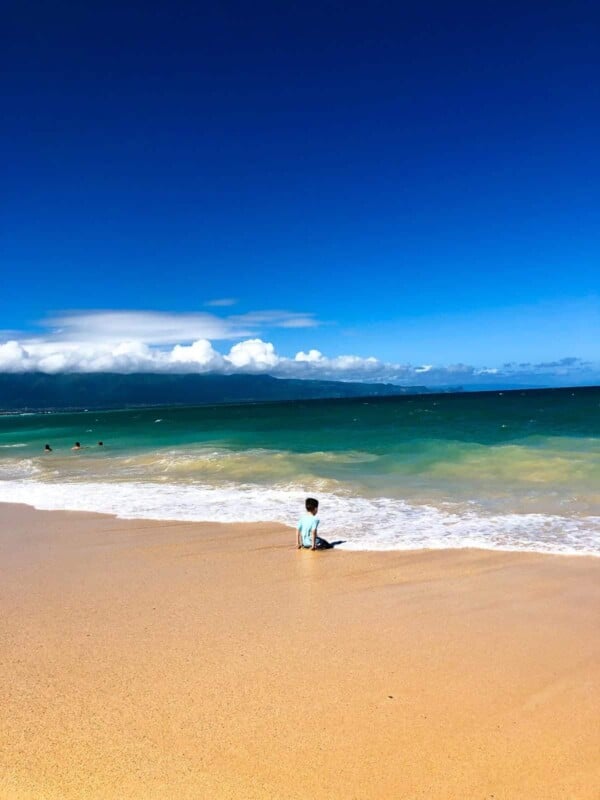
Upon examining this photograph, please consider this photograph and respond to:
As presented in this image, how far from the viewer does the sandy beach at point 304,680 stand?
3688mm

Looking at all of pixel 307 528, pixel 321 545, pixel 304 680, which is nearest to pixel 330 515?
pixel 321 545

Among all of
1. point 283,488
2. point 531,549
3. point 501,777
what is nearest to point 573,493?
point 531,549

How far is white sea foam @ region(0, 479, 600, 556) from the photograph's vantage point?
9922 mm

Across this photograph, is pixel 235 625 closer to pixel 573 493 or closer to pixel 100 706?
pixel 100 706

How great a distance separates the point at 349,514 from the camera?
12.8 m

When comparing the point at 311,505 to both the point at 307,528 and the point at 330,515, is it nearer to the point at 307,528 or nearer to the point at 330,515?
the point at 307,528

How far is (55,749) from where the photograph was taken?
397 centimetres

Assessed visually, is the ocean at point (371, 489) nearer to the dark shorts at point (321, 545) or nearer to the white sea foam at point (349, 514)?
the white sea foam at point (349, 514)

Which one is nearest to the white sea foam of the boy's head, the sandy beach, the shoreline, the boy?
the shoreline

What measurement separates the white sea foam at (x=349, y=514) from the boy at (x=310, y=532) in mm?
602

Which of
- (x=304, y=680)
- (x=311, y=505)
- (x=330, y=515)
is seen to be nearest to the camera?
(x=304, y=680)

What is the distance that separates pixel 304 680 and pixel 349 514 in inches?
314

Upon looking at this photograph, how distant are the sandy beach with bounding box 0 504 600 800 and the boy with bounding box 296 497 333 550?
2.69 ft

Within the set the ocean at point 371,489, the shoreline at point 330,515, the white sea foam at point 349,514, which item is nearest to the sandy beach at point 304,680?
the shoreline at point 330,515
